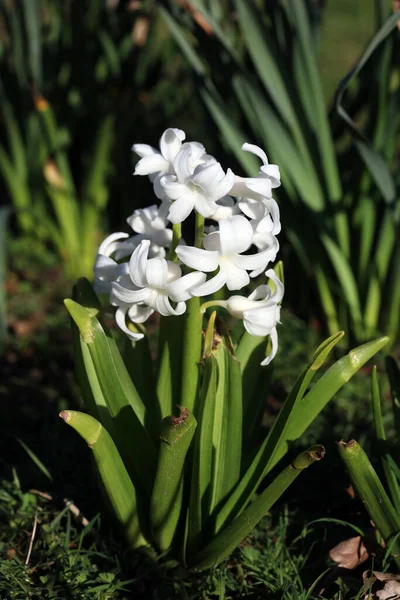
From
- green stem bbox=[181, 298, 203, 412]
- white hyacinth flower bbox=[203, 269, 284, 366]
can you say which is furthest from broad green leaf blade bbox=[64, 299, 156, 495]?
white hyacinth flower bbox=[203, 269, 284, 366]

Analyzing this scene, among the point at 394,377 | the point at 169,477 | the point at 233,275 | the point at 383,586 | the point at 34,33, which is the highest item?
the point at 34,33

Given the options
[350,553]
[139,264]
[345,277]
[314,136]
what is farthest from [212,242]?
[345,277]

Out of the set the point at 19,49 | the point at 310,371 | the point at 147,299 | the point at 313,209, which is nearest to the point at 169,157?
the point at 147,299

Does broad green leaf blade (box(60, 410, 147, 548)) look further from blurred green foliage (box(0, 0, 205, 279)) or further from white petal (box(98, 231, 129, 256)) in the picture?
blurred green foliage (box(0, 0, 205, 279))

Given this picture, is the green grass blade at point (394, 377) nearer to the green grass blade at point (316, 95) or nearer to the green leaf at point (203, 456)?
the green leaf at point (203, 456)

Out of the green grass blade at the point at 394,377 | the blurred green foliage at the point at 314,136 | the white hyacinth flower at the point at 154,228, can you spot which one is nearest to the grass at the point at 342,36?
the blurred green foliage at the point at 314,136

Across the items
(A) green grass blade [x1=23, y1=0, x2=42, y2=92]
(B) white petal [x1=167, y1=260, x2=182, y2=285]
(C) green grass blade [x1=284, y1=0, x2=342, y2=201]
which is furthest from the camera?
(A) green grass blade [x1=23, y1=0, x2=42, y2=92]

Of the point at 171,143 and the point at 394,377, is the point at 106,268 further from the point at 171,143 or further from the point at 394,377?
the point at 394,377

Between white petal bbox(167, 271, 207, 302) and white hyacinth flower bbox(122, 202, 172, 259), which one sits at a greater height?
white hyacinth flower bbox(122, 202, 172, 259)
